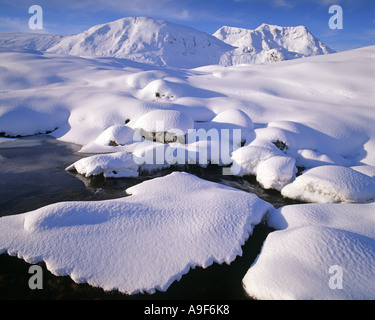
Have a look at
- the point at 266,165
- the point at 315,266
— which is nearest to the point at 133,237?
the point at 315,266

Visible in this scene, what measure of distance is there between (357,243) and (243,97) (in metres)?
12.0

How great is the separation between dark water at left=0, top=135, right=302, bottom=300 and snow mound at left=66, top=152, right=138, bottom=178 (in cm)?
23

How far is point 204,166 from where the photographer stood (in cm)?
789

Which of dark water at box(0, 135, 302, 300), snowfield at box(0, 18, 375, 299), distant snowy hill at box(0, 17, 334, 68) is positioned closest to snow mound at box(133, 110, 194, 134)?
snowfield at box(0, 18, 375, 299)

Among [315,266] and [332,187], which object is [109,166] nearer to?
[315,266]

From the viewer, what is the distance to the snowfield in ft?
10.8

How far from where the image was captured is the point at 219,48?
366 ft

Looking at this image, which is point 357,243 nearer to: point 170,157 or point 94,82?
point 170,157

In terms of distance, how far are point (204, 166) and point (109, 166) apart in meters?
3.25

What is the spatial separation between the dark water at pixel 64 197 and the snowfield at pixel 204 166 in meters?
0.17

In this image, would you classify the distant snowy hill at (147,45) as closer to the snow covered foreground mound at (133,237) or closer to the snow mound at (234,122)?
the snow mound at (234,122)

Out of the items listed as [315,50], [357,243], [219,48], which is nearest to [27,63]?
[357,243]

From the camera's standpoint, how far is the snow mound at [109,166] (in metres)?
6.90

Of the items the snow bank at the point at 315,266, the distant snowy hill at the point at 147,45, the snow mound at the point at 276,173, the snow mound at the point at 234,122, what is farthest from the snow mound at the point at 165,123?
the distant snowy hill at the point at 147,45
